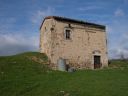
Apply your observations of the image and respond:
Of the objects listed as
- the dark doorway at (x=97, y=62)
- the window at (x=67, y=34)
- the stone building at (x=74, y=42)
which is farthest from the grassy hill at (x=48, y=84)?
the dark doorway at (x=97, y=62)

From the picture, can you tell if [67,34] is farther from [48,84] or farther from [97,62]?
[48,84]

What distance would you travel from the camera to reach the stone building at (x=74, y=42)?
30109mm

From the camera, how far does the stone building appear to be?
98.8ft

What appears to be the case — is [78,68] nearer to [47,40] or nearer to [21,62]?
[47,40]

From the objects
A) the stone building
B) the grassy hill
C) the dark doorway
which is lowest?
the grassy hill

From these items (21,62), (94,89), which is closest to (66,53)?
(21,62)

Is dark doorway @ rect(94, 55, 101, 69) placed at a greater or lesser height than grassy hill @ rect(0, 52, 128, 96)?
greater

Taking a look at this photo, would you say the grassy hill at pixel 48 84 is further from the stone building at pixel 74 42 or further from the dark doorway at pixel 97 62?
the dark doorway at pixel 97 62

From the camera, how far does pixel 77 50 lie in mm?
31516

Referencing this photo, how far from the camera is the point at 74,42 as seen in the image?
103 feet

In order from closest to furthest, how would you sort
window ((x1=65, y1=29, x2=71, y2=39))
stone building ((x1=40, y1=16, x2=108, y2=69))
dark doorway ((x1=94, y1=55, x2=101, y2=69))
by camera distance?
1. stone building ((x1=40, y1=16, x2=108, y2=69))
2. window ((x1=65, y1=29, x2=71, y2=39))
3. dark doorway ((x1=94, y1=55, x2=101, y2=69))

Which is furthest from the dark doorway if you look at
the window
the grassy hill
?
the grassy hill

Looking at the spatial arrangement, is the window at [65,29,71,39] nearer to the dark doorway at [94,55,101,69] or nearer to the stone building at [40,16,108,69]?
the stone building at [40,16,108,69]

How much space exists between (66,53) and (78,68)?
8.71 feet
